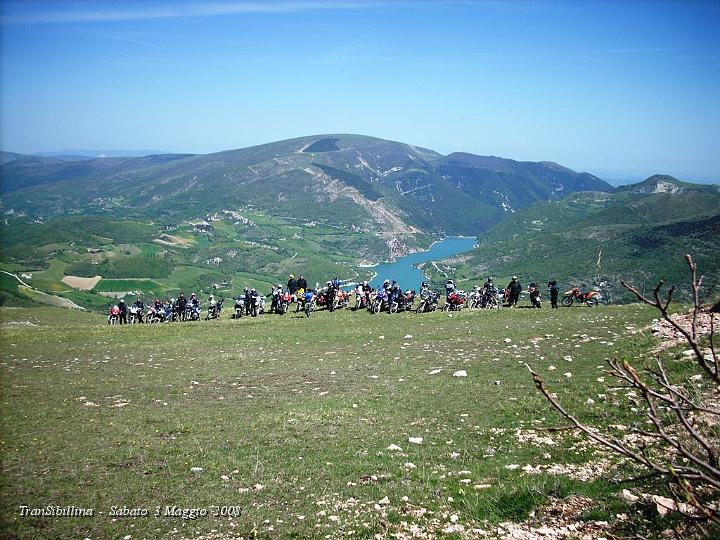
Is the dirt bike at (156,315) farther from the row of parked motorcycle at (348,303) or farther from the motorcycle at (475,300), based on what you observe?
the motorcycle at (475,300)

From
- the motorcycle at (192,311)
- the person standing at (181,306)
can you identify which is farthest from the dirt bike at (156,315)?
the motorcycle at (192,311)

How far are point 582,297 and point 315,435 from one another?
26.8m

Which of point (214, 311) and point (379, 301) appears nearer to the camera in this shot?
point (379, 301)

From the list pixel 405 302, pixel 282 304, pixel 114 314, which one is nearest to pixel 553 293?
pixel 405 302

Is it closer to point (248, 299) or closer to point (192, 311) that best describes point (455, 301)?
point (248, 299)

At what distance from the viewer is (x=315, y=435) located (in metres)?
11.3

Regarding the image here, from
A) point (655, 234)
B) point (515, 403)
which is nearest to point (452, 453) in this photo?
point (515, 403)

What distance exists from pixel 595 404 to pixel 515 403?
6.33 feet

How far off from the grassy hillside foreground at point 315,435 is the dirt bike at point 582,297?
30.7ft

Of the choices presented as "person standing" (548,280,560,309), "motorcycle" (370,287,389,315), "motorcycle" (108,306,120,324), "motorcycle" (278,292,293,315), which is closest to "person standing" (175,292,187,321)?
"motorcycle" (108,306,120,324)

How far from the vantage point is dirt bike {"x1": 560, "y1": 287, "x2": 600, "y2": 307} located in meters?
32.0

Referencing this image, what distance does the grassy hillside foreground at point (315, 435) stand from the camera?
303 inches

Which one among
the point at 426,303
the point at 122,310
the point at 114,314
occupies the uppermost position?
the point at 426,303

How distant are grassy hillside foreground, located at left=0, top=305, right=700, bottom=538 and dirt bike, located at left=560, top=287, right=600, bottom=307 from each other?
9360mm
